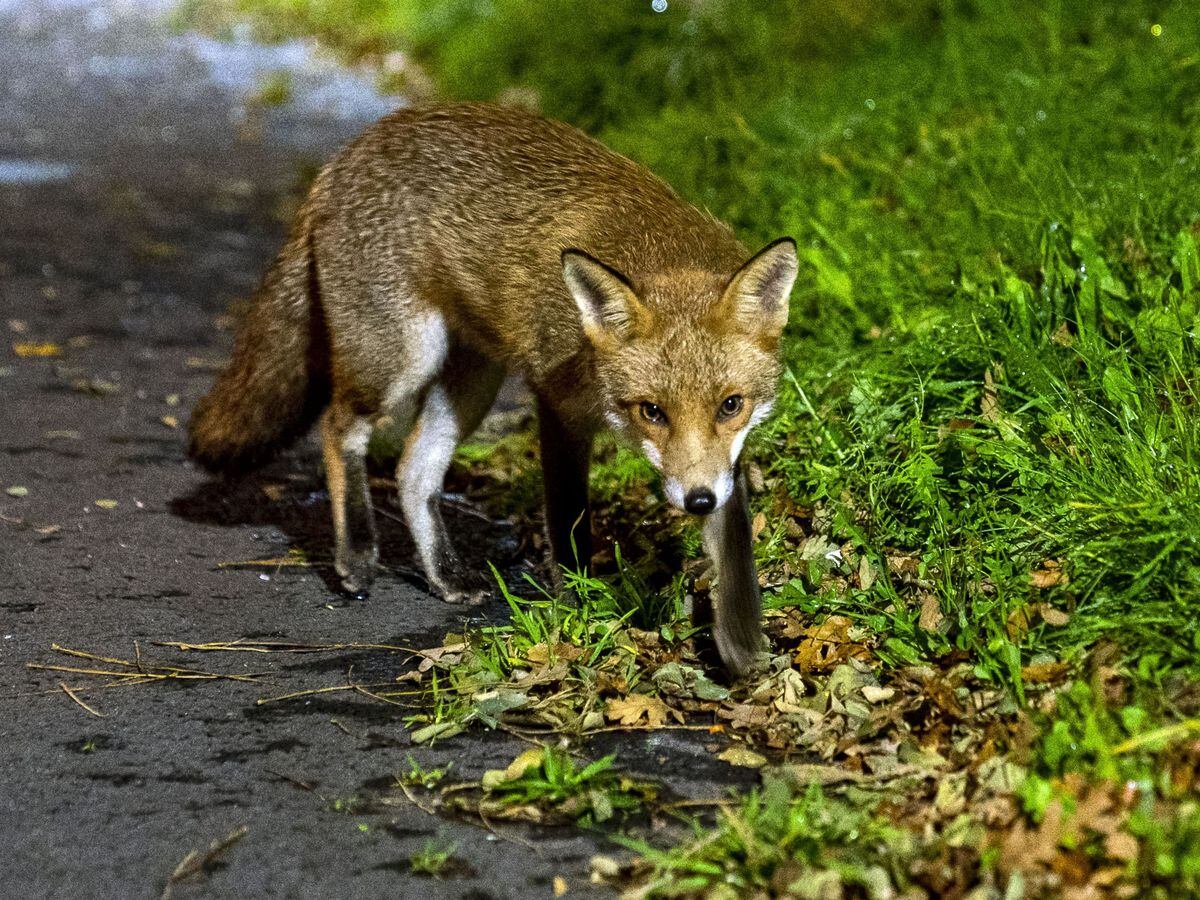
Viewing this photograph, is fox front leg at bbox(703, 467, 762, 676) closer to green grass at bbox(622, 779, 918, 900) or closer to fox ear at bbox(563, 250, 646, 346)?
fox ear at bbox(563, 250, 646, 346)

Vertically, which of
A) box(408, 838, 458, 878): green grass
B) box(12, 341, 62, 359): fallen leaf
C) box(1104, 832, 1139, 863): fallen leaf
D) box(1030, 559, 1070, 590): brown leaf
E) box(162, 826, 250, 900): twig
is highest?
box(1030, 559, 1070, 590): brown leaf

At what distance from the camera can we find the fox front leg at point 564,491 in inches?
187

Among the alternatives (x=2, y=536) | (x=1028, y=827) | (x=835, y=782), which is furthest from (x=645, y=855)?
(x=2, y=536)

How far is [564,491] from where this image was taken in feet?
15.8

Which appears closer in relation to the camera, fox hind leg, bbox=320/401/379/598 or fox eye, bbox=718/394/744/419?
fox eye, bbox=718/394/744/419

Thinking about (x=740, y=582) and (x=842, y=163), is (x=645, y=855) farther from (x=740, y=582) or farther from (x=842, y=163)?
(x=842, y=163)

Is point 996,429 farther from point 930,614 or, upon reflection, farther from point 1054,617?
point 1054,617

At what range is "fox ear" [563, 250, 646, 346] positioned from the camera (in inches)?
162

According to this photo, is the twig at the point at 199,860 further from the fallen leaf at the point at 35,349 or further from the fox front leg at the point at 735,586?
the fallen leaf at the point at 35,349

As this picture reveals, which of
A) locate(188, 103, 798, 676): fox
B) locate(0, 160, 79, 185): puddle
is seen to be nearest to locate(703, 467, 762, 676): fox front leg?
locate(188, 103, 798, 676): fox

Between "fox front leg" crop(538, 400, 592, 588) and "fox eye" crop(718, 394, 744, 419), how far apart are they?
69cm

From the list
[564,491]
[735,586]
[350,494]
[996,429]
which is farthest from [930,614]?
[350,494]

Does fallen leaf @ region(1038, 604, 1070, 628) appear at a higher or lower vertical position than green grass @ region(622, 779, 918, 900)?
higher

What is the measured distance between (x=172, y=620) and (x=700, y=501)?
1.97 meters
